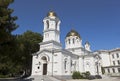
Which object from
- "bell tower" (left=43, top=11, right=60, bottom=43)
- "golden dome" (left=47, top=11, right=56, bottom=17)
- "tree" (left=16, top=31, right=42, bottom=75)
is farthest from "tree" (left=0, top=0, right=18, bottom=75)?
"tree" (left=16, top=31, right=42, bottom=75)

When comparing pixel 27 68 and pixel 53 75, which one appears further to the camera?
pixel 27 68

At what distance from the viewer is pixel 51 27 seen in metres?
38.1

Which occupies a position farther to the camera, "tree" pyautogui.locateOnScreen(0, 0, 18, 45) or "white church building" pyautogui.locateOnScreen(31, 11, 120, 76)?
"white church building" pyautogui.locateOnScreen(31, 11, 120, 76)

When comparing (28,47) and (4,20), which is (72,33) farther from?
(4,20)

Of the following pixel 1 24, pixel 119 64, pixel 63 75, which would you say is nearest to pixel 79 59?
pixel 63 75

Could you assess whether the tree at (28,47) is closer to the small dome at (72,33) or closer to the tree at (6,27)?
the small dome at (72,33)

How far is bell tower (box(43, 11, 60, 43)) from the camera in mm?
37562

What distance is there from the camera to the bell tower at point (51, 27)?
3756 centimetres

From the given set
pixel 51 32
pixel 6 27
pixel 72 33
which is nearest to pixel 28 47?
pixel 51 32

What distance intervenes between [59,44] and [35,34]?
1310 centimetres

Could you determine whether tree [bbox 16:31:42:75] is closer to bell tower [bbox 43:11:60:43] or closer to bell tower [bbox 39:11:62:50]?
bell tower [bbox 39:11:62:50]

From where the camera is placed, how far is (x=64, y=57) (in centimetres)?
3566

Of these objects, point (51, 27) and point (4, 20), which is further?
point (51, 27)

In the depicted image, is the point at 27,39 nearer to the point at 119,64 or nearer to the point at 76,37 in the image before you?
the point at 76,37
